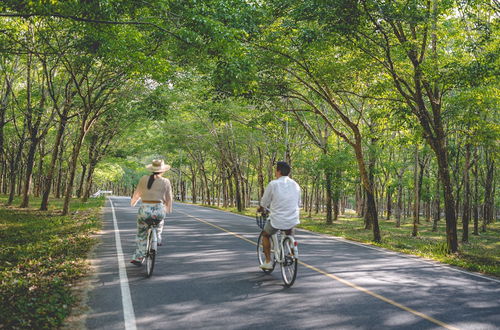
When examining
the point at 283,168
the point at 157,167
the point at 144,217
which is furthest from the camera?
the point at 157,167

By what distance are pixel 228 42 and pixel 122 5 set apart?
3302mm

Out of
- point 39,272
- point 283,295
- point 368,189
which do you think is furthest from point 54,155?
point 283,295

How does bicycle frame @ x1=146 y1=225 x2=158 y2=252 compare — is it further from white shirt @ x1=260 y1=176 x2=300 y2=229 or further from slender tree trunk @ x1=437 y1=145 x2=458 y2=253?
slender tree trunk @ x1=437 y1=145 x2=458 y2=253

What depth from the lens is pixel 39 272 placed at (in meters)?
7.21

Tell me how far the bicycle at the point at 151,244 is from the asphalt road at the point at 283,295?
0.25m

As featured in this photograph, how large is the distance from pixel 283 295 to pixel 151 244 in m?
2.70

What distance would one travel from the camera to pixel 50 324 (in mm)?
4770

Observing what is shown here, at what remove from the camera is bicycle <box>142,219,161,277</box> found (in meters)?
7.25

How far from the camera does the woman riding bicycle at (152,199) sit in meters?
→ 7.46

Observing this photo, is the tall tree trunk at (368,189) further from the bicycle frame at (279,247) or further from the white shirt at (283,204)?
→ the white shirt at (283,204)

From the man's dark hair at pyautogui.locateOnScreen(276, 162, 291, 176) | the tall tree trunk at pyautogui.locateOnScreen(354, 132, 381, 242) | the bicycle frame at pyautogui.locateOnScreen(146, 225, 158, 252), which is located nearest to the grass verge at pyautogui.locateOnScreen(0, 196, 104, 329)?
the bicycle frame at pyautogui.locateOnScreen(146, 225, 158, 252)

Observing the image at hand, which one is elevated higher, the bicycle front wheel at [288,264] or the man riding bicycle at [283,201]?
the man riding bicycle at [283,201]

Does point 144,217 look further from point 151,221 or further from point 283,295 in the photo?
point 283,295

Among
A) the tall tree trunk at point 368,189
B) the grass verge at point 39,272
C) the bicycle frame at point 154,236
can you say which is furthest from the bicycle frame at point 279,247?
the tall tree trunk at point 368,189
